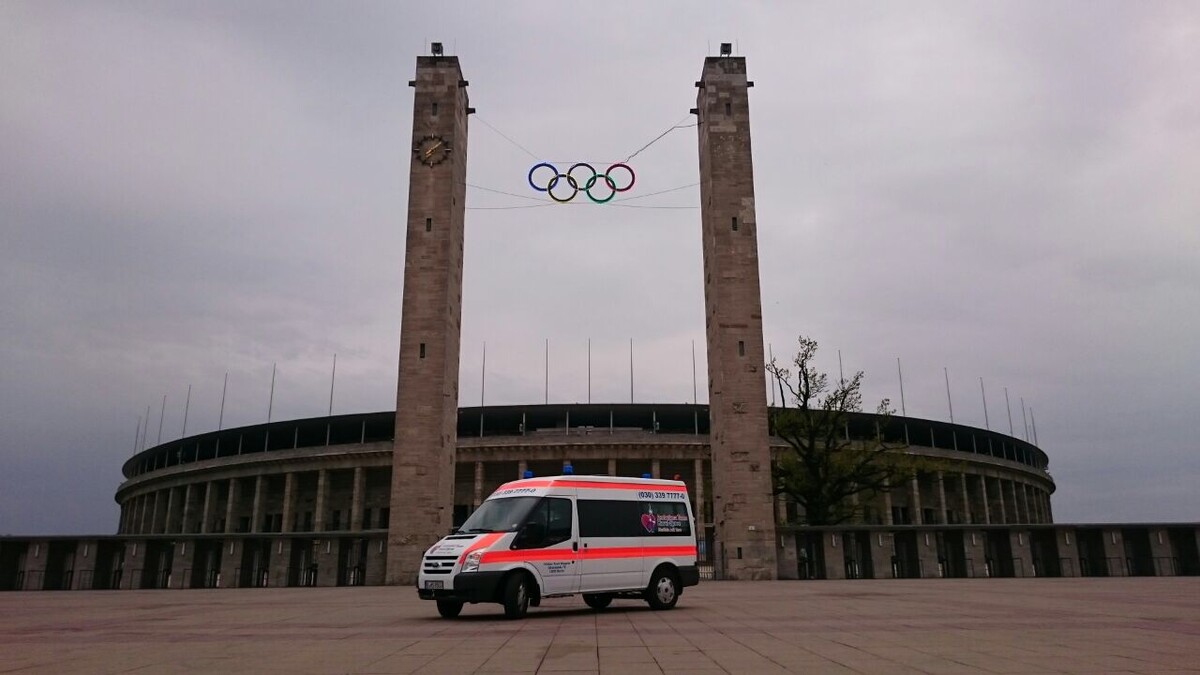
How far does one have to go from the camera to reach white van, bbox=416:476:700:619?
1694 centimetres

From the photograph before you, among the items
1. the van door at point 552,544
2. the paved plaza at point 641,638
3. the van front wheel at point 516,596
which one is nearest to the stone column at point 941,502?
the paved plaza at point 641,638

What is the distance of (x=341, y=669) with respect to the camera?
999cm

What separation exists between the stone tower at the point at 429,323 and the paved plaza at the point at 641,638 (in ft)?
69.4

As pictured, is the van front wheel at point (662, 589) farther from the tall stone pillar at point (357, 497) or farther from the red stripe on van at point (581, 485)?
the tall stone pillar at point (357, 497)

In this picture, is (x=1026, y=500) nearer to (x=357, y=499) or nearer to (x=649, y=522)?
(x=357, y=499)

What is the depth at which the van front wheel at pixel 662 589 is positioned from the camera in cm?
1973

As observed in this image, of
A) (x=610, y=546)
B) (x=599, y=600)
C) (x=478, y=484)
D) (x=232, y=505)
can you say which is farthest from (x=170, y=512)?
(x=610, y=546)

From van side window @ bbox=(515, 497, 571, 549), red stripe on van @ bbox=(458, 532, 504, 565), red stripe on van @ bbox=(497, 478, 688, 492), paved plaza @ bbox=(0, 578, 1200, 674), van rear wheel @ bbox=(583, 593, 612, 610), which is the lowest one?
paved plaza @ bbox=(0, 578, 1200, 674)

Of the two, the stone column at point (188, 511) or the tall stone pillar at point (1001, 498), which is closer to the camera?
the stone column at point (188, 511)

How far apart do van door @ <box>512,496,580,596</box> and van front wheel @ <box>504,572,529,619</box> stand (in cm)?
37

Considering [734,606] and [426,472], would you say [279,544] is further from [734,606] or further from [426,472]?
[734,606]

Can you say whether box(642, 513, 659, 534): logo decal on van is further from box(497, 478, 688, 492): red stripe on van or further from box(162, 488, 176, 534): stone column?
box(162, 488, 176, 534): stone column

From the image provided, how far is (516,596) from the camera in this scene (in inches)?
670

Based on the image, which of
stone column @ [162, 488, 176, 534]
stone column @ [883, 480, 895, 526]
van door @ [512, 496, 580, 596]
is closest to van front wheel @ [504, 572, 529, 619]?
van door @ [512, 496, 580, 596]
